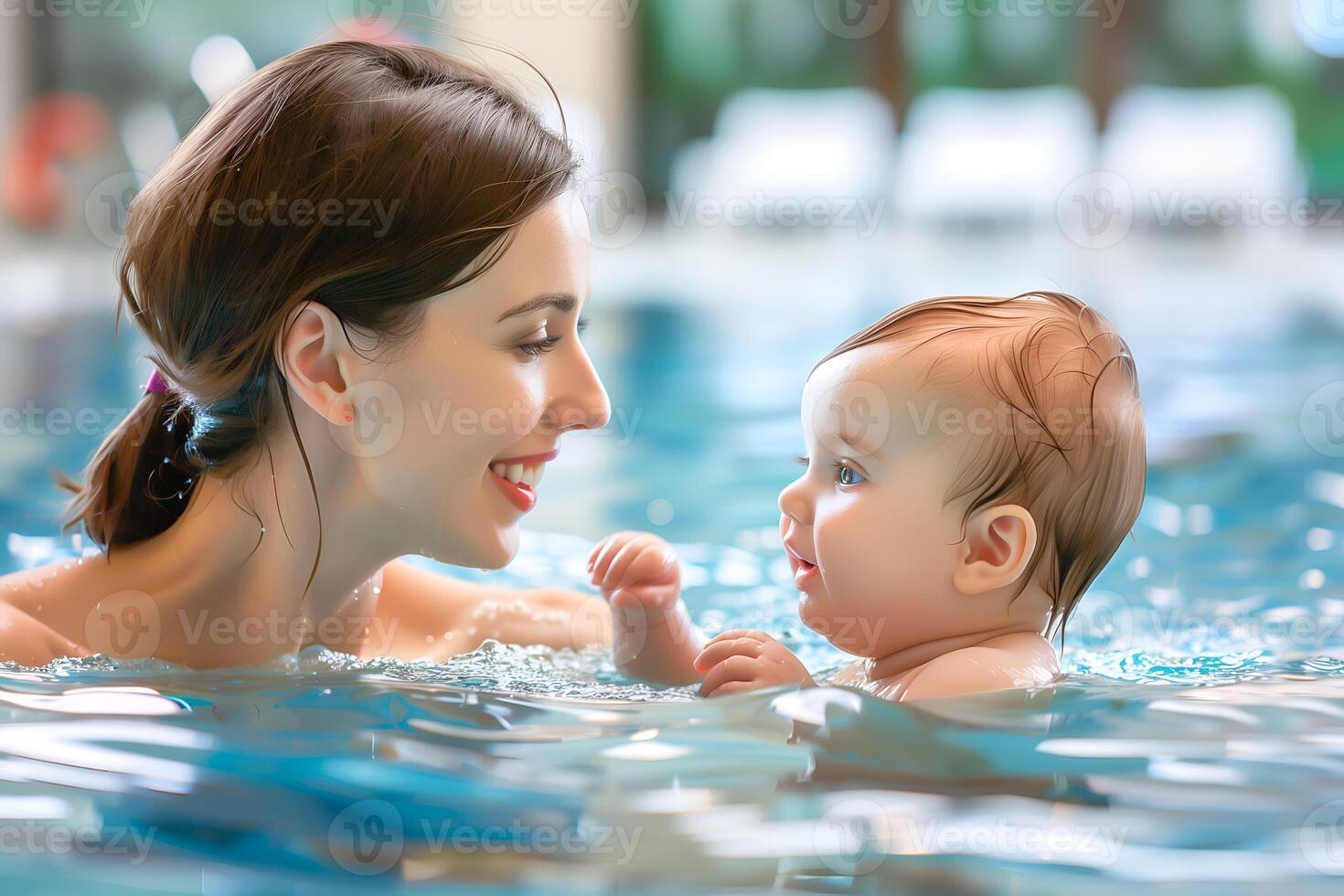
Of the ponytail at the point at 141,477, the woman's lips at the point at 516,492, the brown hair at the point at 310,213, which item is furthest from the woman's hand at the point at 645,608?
the ponytail at the point at 141,477

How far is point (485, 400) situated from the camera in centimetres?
183

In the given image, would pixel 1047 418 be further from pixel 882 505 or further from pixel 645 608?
pixel 645 608

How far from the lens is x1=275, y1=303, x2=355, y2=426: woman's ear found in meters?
1.82

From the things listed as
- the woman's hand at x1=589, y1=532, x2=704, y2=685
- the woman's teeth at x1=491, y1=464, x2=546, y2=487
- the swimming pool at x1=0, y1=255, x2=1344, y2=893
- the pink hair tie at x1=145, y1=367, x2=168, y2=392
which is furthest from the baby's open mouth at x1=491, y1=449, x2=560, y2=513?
the pink hair tie at x1=145, y1=367, x2=168, y2=392

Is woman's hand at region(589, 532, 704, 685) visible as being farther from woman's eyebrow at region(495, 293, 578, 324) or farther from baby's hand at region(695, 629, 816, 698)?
woman's eyebrow at region(495, 293, 578, 324)

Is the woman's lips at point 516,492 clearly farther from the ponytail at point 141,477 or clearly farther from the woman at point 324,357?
the ponytail at point 141,477

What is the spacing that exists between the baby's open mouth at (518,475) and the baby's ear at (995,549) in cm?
56

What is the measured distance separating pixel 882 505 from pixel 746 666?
264 millimetres

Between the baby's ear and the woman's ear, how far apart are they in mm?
813

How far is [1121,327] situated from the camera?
6930 millimetres

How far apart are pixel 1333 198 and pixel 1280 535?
11476 millimetres

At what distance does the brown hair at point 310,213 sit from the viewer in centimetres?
179

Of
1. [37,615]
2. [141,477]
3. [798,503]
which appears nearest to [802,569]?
[798,503]

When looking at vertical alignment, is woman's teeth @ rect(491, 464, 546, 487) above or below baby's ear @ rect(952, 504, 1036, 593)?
above
